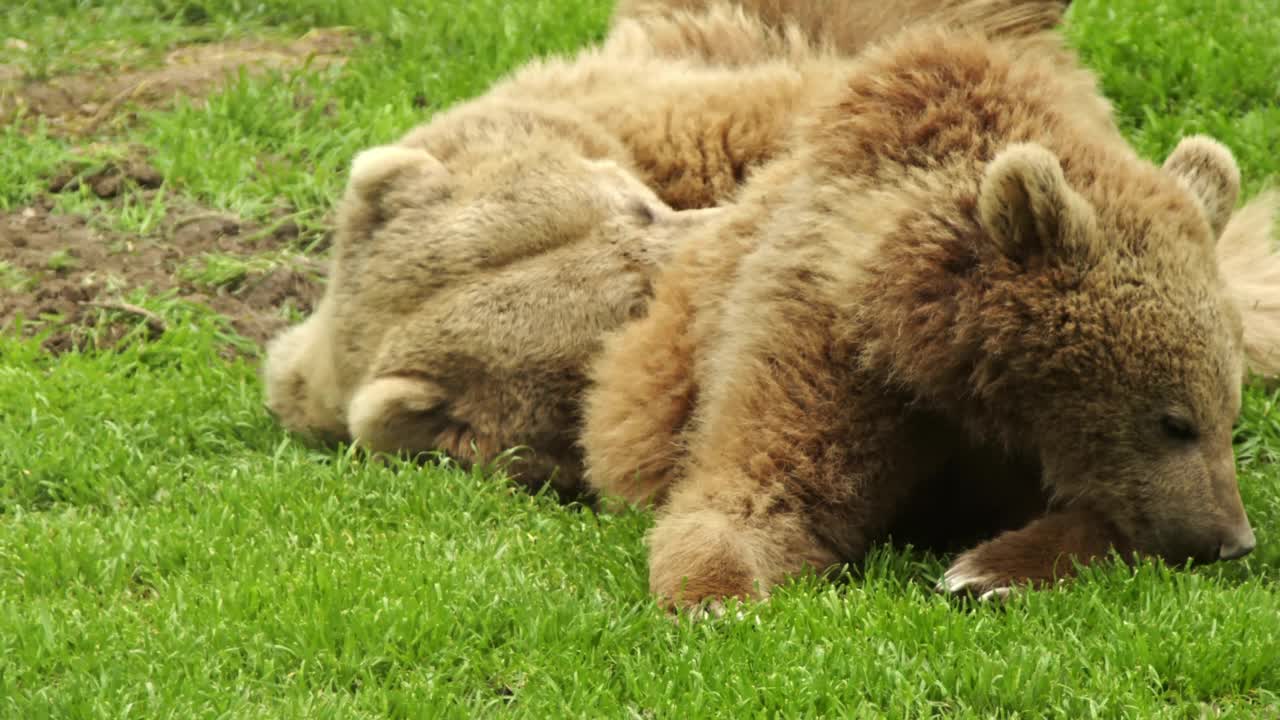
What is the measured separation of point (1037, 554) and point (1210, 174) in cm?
139

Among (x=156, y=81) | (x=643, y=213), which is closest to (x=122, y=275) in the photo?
(x=156, y=81)

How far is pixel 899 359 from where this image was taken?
5.10 m

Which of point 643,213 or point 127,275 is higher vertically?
point 643,213

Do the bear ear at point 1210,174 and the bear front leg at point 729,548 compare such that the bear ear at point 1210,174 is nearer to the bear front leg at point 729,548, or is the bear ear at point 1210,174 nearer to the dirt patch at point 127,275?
the bear front leg at point 729,548

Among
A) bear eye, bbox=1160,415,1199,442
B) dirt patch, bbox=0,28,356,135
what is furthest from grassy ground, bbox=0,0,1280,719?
dirt patch, bbox=0,28,356,135

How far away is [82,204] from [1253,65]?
5917mm

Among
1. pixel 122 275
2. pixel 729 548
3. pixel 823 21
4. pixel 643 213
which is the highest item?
pixel 823 21

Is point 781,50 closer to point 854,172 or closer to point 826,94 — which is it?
point 826,94

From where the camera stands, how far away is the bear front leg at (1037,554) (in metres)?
4.97

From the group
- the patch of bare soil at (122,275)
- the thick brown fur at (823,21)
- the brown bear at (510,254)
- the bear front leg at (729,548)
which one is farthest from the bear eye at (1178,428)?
the patch of bare soil at (122,275)

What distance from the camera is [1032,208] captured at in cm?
488

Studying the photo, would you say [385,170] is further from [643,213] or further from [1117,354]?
[1117,354]

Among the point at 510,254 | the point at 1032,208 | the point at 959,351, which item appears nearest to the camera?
the point at 1032,208

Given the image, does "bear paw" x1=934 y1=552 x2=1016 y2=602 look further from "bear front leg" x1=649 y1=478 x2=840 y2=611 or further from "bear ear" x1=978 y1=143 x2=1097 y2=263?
"bear ear" x1=978 y1=143 x2=1097 y2=263
